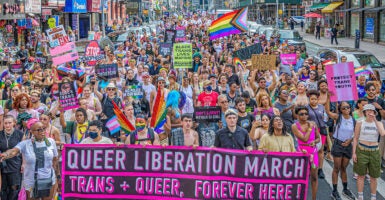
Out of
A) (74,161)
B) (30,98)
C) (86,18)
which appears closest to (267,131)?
(74,161)

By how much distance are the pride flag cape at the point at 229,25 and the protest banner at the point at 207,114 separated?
911cm

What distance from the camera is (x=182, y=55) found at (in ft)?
44.1

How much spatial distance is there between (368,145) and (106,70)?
20.1ft

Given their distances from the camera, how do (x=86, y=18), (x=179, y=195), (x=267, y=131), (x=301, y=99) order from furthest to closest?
(x=86, y=18), (x=301, y=99), (x=267, y=131), (x=179, y=195)

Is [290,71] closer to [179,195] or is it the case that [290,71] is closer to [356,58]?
[356,58]

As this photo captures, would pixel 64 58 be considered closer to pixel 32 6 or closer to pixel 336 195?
pixel 336 195

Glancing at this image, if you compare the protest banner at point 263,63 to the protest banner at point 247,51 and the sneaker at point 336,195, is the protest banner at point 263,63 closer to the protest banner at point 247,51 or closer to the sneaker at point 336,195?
the protest banner at point 247,51

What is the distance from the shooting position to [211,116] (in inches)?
308

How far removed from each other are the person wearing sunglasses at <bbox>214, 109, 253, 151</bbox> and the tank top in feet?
5.65

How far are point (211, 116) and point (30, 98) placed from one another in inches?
128

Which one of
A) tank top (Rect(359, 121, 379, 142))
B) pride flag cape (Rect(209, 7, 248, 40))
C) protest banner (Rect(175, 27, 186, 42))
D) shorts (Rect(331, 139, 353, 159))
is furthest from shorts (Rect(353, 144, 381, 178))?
protest banner (Rect(175, 27, 186, 42))

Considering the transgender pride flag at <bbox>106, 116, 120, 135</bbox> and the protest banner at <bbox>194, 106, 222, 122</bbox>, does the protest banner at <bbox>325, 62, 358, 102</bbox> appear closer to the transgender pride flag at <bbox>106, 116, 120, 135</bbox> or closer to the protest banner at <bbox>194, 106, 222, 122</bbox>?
the protest banner at <bbox>194, 106, 222, 122</bbox>

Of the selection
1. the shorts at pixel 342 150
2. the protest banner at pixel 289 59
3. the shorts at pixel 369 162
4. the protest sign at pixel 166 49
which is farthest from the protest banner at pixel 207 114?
the protest sign at pixel 166 49

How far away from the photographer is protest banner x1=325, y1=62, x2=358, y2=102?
8.79 m
